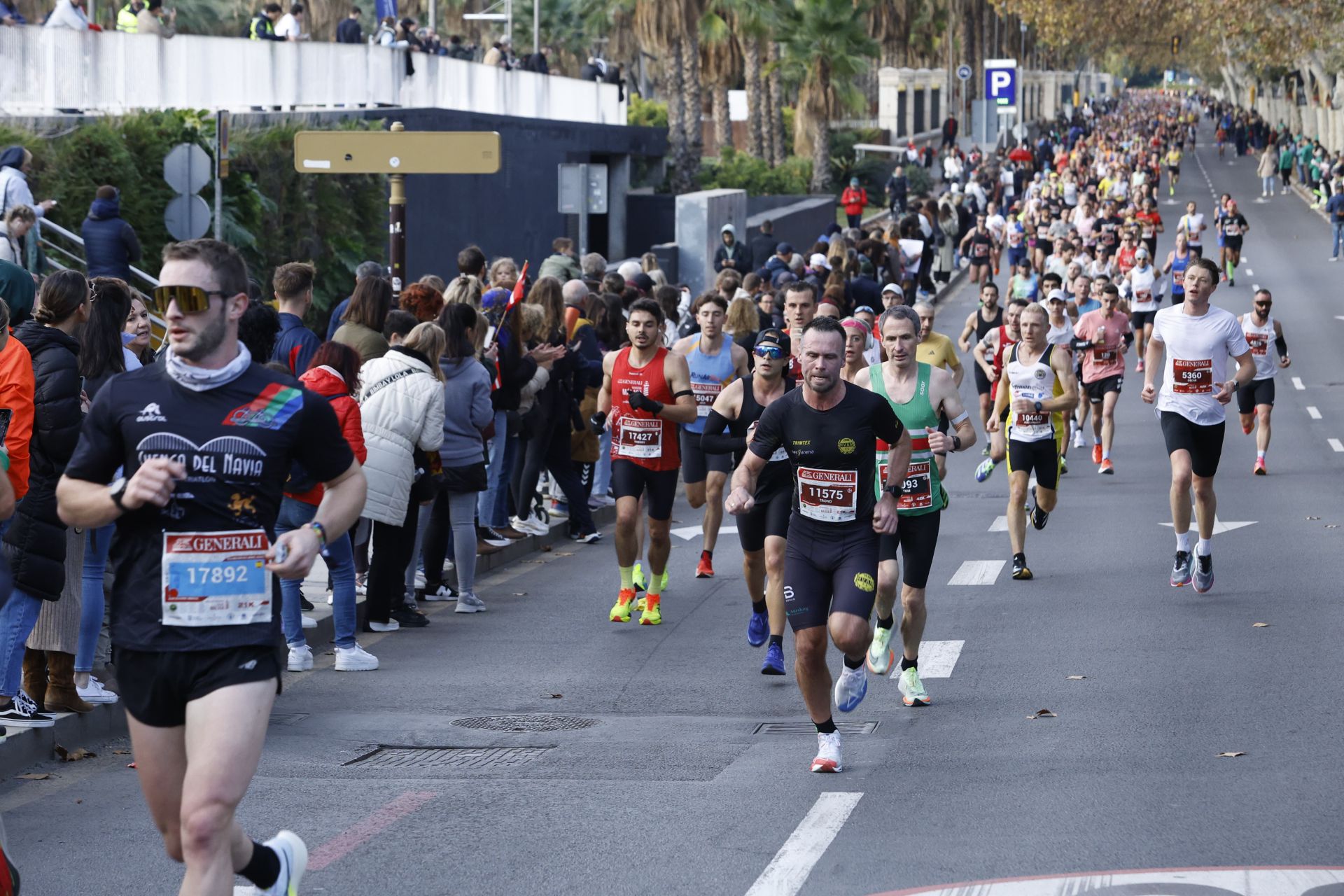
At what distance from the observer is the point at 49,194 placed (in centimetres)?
1914

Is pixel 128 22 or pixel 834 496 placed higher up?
pixel 128 22

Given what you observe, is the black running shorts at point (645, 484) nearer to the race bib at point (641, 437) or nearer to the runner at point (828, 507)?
the race bib at point (641, 437)

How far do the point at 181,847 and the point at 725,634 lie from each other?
662 centimetres

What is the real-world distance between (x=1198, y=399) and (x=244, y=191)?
12416 millimetres

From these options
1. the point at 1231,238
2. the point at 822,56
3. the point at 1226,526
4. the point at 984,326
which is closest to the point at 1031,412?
the point at 1226,526

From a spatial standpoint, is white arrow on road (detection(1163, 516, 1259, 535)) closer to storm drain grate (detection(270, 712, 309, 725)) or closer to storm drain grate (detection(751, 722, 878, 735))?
storm drain grate (detection(751, 722, 878, 735))

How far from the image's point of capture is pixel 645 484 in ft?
38.4

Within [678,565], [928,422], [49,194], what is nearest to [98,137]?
[49,194]

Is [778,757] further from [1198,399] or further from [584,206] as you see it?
[584,206]

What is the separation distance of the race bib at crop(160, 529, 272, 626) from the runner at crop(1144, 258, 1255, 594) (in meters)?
8.36

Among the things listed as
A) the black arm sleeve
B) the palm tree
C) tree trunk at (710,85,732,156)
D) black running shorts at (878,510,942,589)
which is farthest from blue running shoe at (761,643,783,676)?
tree trunk at (710,85,732,156)

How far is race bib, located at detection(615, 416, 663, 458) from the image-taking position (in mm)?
11555

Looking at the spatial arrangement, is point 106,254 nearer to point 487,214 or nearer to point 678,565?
point 678,565

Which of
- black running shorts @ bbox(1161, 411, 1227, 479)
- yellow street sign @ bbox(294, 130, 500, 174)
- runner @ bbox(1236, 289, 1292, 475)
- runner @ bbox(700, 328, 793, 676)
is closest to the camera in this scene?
runner @ bbox(700, 328, 793, 676)
